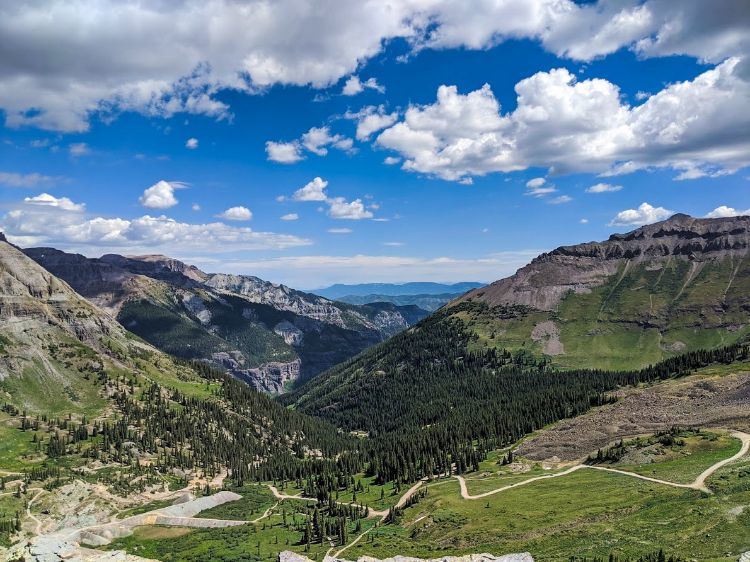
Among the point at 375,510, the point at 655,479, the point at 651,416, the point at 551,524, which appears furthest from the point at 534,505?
the point at 651,416

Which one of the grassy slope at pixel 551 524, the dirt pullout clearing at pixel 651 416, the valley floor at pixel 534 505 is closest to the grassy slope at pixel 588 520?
the grassy slope at pixel 551 524

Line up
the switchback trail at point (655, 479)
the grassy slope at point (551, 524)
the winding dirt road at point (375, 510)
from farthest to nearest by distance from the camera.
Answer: the winding dirt road at point (375, 510), the switchback trail at point (655, 479), the grassy slope at point (551, 524)

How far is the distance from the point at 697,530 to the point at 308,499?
421 feet

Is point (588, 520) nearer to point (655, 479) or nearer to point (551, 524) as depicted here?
point (551, 524)

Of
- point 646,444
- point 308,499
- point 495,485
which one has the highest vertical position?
point 646,444

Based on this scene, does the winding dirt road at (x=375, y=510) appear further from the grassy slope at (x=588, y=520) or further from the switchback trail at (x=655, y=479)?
the switchback trail at (x=655, y=479)

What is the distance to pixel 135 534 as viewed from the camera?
14262 cm

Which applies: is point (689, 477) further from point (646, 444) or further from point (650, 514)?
point (646, 444)

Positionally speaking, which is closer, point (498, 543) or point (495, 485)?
point (498, 543)

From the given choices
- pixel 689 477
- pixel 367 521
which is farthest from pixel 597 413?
pixel 367 521

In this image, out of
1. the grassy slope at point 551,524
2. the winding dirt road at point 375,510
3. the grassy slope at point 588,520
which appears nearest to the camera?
the grassy slope at point 588,520

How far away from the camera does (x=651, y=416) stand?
173625 millimetres

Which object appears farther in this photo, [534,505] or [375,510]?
[375,510]

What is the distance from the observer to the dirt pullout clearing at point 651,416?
156625mm
